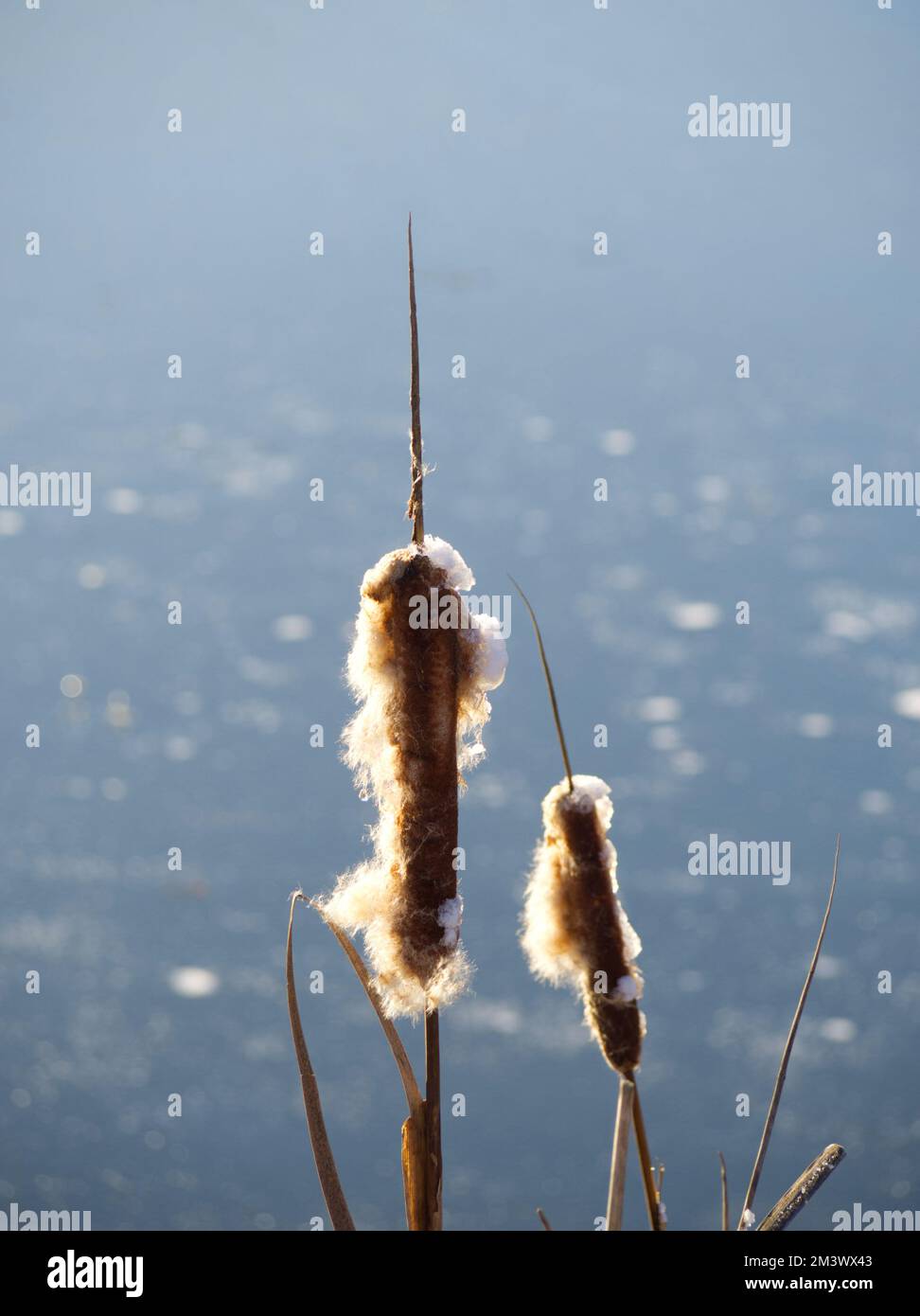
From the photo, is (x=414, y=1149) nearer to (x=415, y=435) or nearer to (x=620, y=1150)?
(x=620, y=1150)

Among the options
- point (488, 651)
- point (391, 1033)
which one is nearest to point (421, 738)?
point (488, 651)

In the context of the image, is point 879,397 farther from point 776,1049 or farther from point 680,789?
point 776,1049

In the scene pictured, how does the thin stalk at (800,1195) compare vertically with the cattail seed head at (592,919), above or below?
below

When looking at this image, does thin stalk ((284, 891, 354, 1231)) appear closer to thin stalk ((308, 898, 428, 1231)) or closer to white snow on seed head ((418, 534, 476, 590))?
thin stalk ((308, 898, 428, 1231))

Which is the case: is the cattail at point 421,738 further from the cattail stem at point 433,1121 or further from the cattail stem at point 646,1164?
the cattail stem at point 646,1164

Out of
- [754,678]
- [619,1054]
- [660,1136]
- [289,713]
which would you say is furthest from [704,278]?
[619,1054]

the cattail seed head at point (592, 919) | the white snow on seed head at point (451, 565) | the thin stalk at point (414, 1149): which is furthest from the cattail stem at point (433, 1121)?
the white snow on seed head at point (451, 565)

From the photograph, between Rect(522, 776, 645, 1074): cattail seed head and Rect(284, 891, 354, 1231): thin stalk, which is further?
Rect(284, 891, 354, 1231): thin stalk

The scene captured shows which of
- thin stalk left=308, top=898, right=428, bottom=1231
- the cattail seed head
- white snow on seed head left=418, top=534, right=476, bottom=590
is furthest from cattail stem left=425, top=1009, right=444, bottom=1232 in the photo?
white snow on seed head left=418, top=534, right=476, bottom=590
